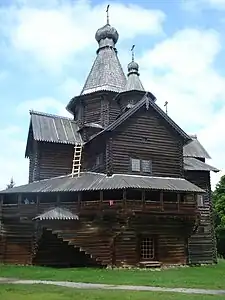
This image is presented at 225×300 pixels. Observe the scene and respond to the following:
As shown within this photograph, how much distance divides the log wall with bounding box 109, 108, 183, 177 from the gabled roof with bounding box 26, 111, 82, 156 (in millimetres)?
5799

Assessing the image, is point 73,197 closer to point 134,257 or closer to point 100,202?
point 100,202

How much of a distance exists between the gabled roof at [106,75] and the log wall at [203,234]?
9933 millimetres

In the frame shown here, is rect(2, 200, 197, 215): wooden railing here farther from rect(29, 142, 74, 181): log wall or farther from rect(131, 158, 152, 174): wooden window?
rect(29, 142, 74, 181): log wall

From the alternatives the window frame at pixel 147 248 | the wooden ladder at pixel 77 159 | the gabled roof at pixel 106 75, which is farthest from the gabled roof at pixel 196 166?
the gabled roof at pixel 106 75

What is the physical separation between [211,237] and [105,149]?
11.9 m

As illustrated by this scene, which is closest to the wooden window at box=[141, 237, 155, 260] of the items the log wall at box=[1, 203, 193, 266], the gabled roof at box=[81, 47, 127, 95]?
the log wall at box=[1, 203, 193, 266]

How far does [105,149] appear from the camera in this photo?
29.7m

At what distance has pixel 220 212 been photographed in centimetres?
5106

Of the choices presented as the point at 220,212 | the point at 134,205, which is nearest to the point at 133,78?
the point at 134,205

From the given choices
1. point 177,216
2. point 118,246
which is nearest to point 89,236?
point 118,246

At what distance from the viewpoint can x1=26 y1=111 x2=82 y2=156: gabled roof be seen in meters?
33.1

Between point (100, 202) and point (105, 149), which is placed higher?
point (105, 149)

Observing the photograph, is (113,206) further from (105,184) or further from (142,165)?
(142,165)

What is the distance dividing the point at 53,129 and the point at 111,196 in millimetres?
8837
